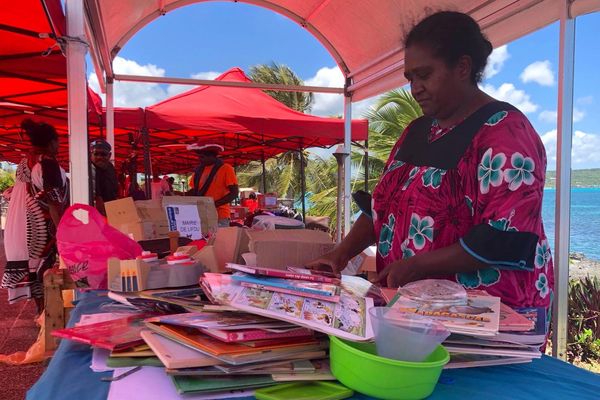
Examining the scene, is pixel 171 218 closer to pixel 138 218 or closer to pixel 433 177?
pixel 138 218

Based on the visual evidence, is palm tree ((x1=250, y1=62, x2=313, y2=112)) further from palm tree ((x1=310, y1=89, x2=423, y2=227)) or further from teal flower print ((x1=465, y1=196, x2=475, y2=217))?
teal flower print ((x1=465, y1=196, x2=475, y2=217))

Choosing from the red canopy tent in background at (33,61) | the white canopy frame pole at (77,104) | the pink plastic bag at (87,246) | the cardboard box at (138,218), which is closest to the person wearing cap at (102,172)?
the red canopy tent in background at (33,61)

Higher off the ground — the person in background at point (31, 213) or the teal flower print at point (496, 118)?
the teal flower print at point (496, 118)

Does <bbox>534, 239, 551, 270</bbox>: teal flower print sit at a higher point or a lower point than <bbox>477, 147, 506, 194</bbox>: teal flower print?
lower

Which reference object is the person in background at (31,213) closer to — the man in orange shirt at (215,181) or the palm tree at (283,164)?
the man in orange shirt at (215,181)

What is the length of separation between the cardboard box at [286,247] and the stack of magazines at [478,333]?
0.63m

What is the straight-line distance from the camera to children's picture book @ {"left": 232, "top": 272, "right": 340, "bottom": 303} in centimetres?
86

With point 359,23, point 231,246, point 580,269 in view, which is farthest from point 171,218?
point 580,269

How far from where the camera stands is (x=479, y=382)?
814 mm

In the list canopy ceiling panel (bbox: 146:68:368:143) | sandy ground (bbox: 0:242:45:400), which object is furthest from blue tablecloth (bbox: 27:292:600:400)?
canopy ceiling panel (bbox: 146:68:368:143)

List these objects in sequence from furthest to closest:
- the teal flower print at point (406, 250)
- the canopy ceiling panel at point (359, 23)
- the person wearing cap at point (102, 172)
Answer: the person wearing cap at point (102, 172) → the canopy ceiling panel at point (359, 23) → the teal flower print at point (406, 250)

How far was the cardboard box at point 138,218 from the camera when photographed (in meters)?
2.37

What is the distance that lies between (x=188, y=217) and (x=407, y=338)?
2115 millimetres

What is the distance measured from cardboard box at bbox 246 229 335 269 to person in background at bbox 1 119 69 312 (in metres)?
2.56
